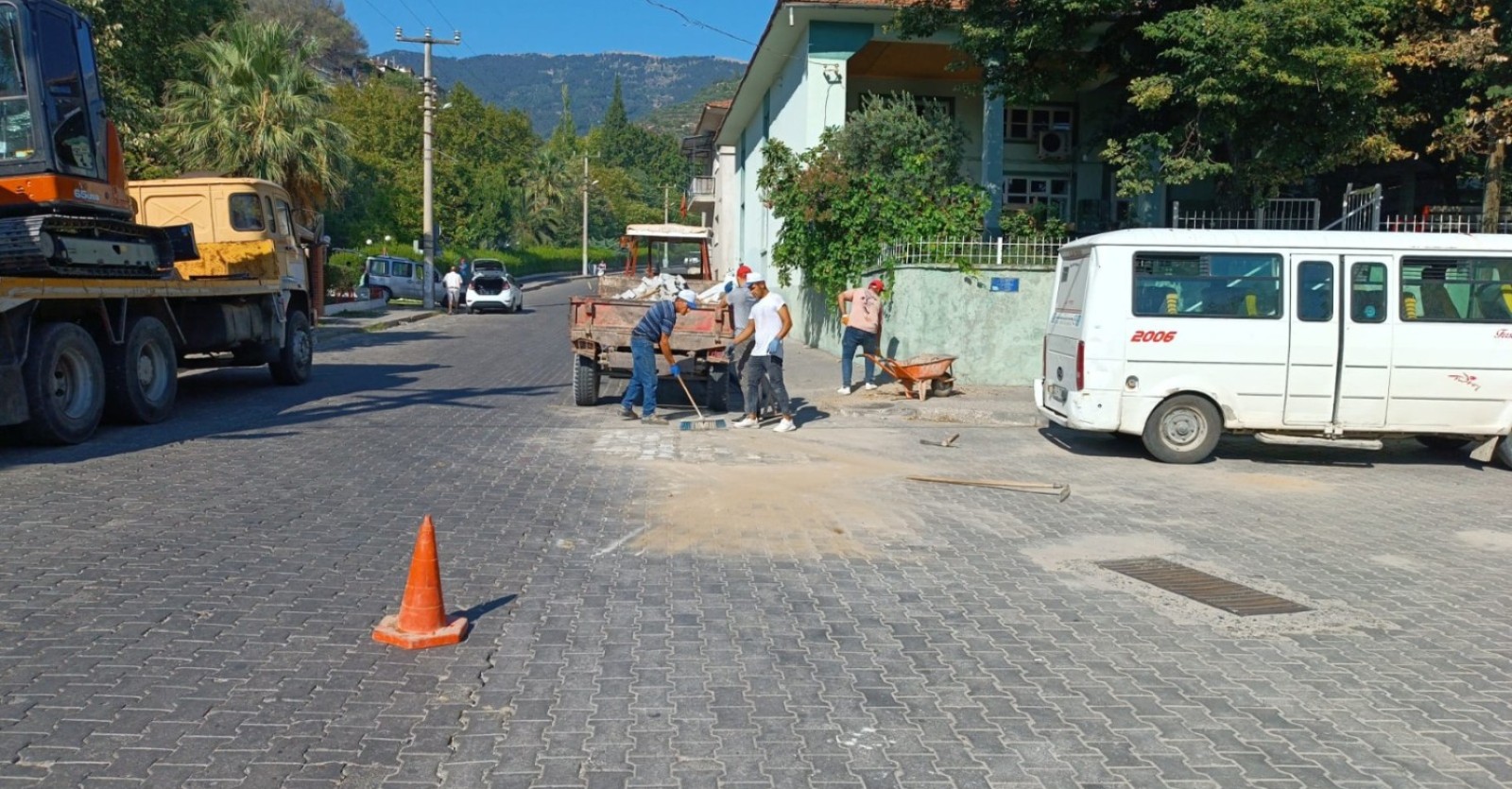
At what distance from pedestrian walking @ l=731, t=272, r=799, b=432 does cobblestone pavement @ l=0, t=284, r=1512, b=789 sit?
2.06m

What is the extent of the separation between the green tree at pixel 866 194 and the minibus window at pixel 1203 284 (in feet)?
23.7

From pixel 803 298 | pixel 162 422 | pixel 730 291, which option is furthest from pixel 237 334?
pixel 803 298

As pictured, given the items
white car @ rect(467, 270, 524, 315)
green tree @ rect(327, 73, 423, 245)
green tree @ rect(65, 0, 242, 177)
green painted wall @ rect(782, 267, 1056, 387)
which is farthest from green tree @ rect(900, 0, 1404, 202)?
green tree @ rect(327, 73, 423, 245)

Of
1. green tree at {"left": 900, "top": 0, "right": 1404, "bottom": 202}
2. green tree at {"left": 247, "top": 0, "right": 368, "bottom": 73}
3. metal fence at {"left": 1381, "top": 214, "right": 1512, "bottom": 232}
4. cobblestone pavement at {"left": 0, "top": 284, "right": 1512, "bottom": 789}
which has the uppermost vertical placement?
green tree at {"left": 247, "top": 0, "right": 368, "bottom": 73}

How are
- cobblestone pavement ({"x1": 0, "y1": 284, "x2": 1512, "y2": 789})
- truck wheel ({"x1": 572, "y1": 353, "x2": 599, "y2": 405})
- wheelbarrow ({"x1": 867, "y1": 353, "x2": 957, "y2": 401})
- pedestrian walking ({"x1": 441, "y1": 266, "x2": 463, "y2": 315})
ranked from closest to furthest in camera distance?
cobblestone pavement ({"x1": 0, "y1": 284, "x2": 1512, "y2": 789}) → truck wheel ({"x1": 572, "y1": 353, "x2": 599, "y2": 405}) → wheelbarrow ({"x1": 867, "y1": 353, "x2": 957, "y2": 401}) → pedestrian walking ({"x1": 441, "y1": 266, "x2": 463, "y2": 315})

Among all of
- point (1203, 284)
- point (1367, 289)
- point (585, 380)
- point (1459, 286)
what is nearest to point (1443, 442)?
point (1459, 286)

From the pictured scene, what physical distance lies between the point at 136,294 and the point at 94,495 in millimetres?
4294

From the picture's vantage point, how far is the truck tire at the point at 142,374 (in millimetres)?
11703

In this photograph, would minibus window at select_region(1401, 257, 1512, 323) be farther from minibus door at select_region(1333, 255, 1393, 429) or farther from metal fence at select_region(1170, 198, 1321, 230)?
metal fence at select_region(1170, 198, 1321, 230)

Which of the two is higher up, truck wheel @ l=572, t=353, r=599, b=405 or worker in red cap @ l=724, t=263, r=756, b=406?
worker in red cap @ l=724, t=263, r=756, b=406

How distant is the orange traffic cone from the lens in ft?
17.5

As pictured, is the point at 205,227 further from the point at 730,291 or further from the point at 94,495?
the point at 94,495

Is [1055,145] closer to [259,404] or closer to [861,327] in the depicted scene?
[861,327]

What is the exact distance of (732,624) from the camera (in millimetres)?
5812
